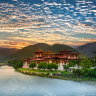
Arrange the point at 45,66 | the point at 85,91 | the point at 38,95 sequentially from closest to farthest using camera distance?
the point at 38,95
the point at 85,91
the point at 45,66

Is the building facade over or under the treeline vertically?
over

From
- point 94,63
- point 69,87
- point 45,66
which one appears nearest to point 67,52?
point 94,63

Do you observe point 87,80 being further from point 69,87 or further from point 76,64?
point 76,64

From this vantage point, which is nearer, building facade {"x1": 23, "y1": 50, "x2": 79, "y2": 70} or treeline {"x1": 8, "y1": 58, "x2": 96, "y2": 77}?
treeline {"x1": 8, "y1": 58, "x2": 96, "y2": 77}

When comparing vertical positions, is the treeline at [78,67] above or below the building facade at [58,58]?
below

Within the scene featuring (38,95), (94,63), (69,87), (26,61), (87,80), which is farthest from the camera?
(26,61)

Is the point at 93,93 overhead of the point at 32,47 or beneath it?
beneath

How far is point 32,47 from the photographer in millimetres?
175375

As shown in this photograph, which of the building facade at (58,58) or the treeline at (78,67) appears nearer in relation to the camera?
the treeline at (78,67)

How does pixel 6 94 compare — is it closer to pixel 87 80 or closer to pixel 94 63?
pixel 87 80

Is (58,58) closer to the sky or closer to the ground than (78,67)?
closer to the sky

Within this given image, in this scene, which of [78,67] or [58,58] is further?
[58,58]

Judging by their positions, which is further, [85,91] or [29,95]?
[85,91]

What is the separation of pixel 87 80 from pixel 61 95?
9359 mm
